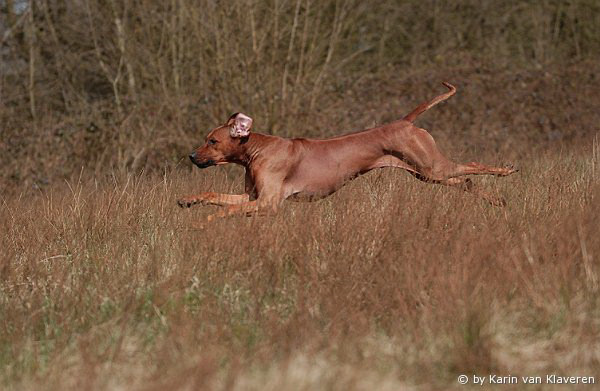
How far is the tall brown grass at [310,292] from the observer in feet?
13.6

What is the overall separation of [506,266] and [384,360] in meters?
1.20

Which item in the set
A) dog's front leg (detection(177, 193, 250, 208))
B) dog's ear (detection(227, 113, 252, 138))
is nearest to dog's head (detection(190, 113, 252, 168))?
dog's ear (detection(227, 113, 252, 138))

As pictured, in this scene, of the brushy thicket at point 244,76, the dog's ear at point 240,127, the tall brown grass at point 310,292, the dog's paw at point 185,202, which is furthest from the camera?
the brushy thicket at point 244,76

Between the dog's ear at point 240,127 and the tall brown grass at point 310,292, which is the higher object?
the dog's ear at point 240,127

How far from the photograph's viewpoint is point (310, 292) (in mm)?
5117

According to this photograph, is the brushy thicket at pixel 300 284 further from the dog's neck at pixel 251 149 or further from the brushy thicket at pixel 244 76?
the dog's neck at pixel 251 149

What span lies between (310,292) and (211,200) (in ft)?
5.88

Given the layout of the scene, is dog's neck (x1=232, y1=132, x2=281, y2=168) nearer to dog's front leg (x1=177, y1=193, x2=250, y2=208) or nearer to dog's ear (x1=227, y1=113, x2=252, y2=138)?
dog's ear (x1=227, y1=113, x2=252, y2=138)

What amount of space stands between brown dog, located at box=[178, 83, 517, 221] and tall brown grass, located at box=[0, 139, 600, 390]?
34 cm

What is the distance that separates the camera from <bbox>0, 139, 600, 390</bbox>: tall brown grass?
4133mm

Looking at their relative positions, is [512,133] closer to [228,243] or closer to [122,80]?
[122,80]

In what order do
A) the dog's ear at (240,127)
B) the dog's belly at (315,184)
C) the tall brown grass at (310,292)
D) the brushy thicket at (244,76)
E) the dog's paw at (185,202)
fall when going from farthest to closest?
the brushy thicket at (244,76) → the dog's belly at (315,184) → the dog's ear at (240,127) → the dog's paw at (185,202) → the tall brown grass at (310,292)

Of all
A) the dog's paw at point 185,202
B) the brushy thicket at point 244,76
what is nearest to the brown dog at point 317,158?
the dog's paw at point 185,202

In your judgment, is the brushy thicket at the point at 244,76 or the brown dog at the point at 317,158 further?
the brushy thicket at the point at 244,76
